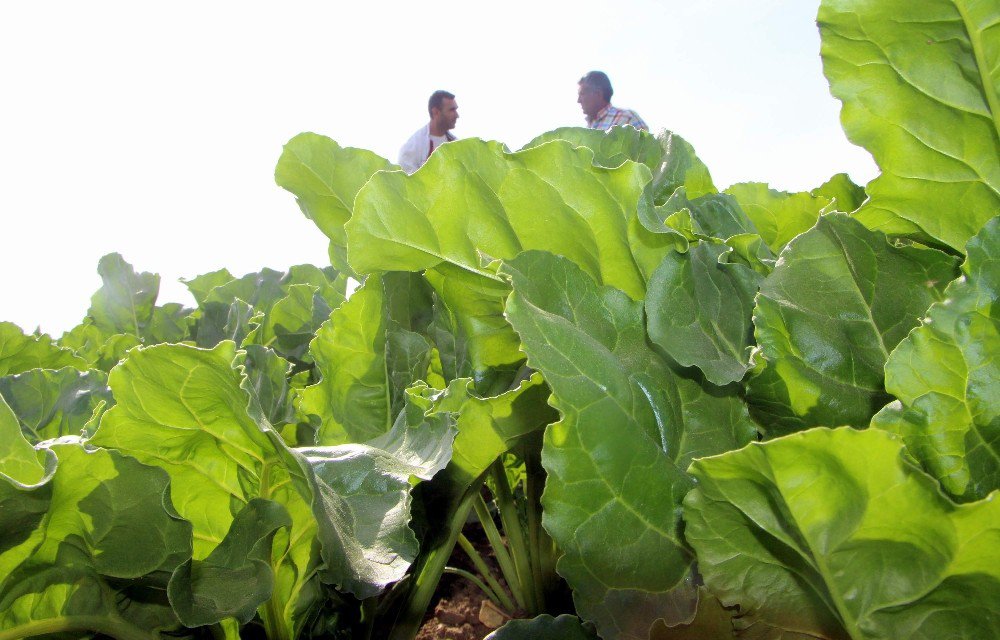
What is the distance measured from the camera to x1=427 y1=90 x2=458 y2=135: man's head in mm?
5527

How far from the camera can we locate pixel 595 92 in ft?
16.8

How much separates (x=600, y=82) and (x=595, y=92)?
0.28 feet

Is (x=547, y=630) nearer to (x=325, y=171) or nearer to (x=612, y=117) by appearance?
(x=325, y=171)

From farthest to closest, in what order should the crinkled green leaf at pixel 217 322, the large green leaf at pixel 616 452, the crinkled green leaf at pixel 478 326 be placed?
the crinkled green leaf at pixel 217 322
the crinkled green leaf at pixel 478 326
the large green leaf at pixel 616 452

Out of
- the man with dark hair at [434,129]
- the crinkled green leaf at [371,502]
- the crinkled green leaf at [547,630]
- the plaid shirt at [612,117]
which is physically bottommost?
the crinkled green leaf at [547,630]

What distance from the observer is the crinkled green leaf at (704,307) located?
2.45 feet

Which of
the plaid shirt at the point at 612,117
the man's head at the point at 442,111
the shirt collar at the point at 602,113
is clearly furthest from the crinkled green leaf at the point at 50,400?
the man's head at the point at 442,111

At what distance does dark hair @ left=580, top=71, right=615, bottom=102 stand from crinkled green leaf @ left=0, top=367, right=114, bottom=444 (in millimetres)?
4533

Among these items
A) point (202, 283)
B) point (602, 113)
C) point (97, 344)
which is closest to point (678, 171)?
point (202, 283)

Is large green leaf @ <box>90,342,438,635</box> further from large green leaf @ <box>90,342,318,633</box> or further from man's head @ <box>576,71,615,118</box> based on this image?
man's head @ <box>576,71,615,118</box>

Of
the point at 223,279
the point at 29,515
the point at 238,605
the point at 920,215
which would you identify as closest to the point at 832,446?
the point at 920,215

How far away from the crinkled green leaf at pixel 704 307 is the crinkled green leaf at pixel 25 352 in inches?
53.1

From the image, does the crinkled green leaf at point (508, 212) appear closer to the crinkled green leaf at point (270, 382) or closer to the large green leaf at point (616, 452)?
the large green leaf at point (616, 452)

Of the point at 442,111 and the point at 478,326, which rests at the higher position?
the point at 442,111
